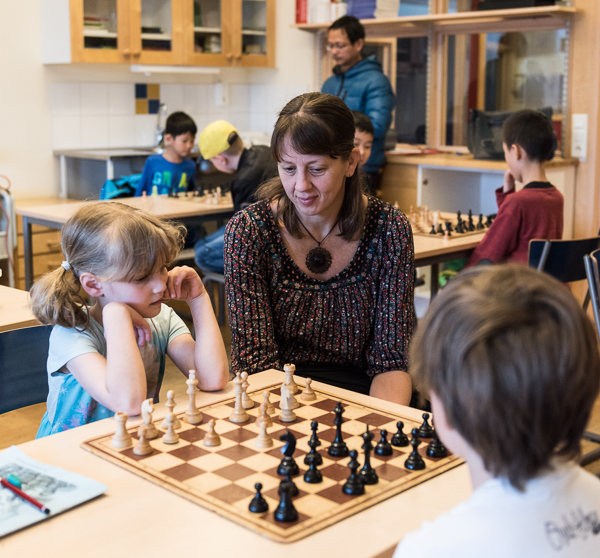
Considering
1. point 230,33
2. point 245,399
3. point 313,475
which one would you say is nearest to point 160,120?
point 230,33

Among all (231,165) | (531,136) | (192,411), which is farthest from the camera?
(231,165)

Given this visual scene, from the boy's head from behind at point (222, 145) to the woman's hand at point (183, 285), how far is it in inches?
99.9

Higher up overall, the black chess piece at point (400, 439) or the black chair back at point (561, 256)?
the black chair back at point (561, 256)

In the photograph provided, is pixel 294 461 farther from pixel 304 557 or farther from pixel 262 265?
pixel 262 265

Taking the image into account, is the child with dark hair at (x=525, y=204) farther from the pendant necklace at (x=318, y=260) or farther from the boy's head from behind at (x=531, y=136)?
the pendant necklace at (x=318, y=260)

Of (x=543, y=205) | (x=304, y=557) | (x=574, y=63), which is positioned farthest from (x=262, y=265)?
(x=574, y=63)

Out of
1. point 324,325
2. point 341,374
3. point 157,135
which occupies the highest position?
point 157,135

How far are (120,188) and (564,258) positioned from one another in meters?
2.77

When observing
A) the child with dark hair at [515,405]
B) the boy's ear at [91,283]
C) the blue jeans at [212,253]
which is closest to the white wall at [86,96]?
the blue jeans at [212,253]

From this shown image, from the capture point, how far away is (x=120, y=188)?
4.59 m

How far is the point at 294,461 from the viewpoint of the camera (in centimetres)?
114

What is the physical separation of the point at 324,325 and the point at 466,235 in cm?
190

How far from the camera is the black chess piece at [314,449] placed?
1.14 m

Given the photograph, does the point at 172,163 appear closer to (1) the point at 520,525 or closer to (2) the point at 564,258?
(2) the point at 564,258
